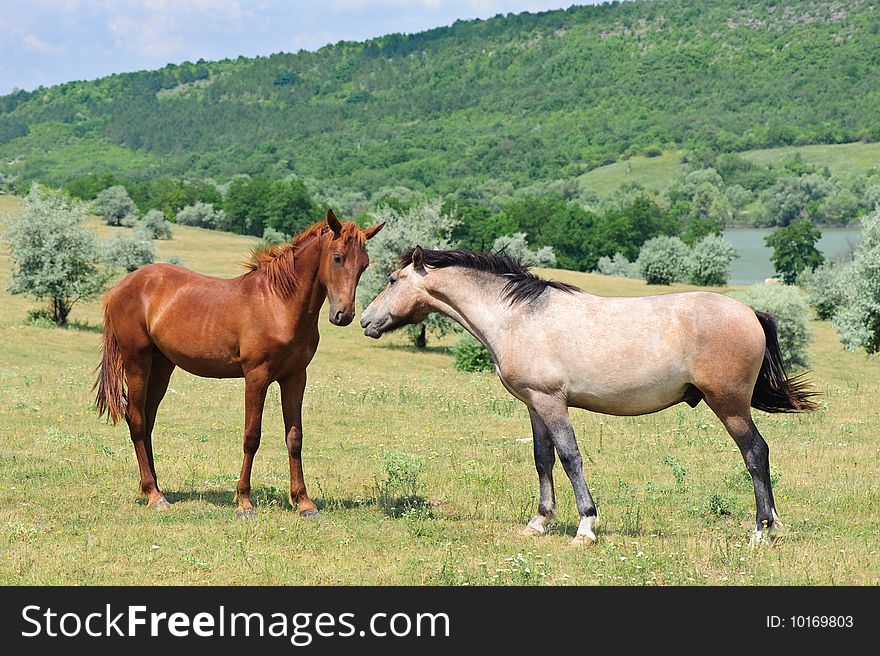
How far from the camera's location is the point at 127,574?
27.1 ft

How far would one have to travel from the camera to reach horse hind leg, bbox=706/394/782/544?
9.34 meters

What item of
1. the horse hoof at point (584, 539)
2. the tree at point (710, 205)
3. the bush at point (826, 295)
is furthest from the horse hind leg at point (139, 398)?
the tree at point (710, 205)

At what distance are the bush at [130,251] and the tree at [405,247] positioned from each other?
58.9ft

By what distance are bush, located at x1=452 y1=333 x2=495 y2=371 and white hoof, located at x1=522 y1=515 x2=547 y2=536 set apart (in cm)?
2518

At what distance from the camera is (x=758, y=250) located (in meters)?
146

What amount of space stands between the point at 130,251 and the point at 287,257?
5300cm

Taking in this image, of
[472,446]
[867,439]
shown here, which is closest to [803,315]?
[867,439]

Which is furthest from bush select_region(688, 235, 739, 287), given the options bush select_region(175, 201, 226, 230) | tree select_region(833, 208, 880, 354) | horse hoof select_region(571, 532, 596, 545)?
horse hoof select_region(571, 532, 596, 545)

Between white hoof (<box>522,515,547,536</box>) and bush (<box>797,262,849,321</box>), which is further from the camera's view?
bush (<box>797,262,849,321</box>)

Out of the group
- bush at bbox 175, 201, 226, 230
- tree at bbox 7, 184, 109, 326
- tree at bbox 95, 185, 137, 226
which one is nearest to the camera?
tree at bbox 7, 184, 109, 326

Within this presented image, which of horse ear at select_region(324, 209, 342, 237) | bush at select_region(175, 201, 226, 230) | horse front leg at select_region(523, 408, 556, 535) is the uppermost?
bush at select_region(175, 201, 226, 230)

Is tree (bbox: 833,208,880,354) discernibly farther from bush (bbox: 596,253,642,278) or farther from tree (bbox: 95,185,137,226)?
tree (bbox: 95,185,137,226)

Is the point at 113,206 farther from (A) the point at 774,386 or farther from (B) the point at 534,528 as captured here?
(A) the point at 774,386

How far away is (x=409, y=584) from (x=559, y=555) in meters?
1.66
